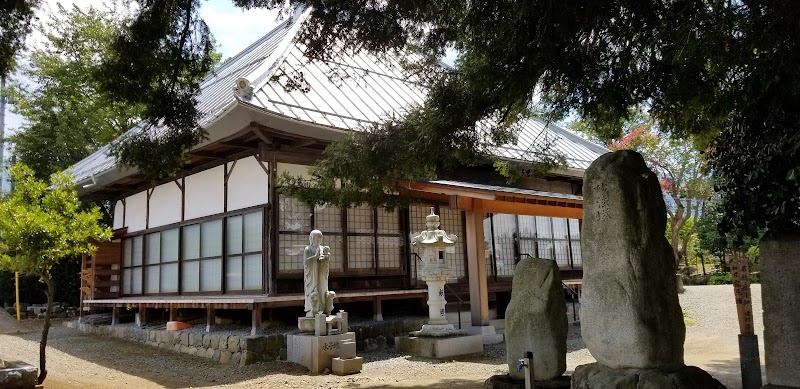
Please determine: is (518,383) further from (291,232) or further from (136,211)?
(136,211)

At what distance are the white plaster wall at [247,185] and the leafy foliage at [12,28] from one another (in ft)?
18.7

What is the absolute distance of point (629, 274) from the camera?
13.9ft

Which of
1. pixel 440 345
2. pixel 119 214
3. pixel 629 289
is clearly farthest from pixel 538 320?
pixel 119 214

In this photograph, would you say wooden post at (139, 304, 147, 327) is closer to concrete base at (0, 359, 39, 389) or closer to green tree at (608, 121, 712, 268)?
concrete base at (0, 359, 39, 389)

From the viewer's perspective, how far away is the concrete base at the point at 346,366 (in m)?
8.63

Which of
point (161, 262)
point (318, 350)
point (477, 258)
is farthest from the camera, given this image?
point (161, 262)

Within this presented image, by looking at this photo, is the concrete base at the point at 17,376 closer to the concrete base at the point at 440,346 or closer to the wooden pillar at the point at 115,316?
the concrete base at the point at 440,346

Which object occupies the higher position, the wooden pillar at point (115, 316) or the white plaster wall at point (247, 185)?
the white plaster wall at point (247, 185)

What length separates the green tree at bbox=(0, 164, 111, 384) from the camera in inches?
334

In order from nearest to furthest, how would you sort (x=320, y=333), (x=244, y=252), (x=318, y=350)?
(x=318, y=350)
(x=320, y=333)
(x=244, y=252)

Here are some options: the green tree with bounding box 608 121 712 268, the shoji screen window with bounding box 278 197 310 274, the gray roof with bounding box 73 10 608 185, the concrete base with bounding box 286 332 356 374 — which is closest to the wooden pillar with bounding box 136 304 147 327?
the gray roof with bounding box 73 10 608 185

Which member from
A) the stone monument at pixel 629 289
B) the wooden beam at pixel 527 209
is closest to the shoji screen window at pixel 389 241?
the wooden beam at pixel 527 209

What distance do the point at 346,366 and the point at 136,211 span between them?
1015cm

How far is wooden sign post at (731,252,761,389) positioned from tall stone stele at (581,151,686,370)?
304 cm
